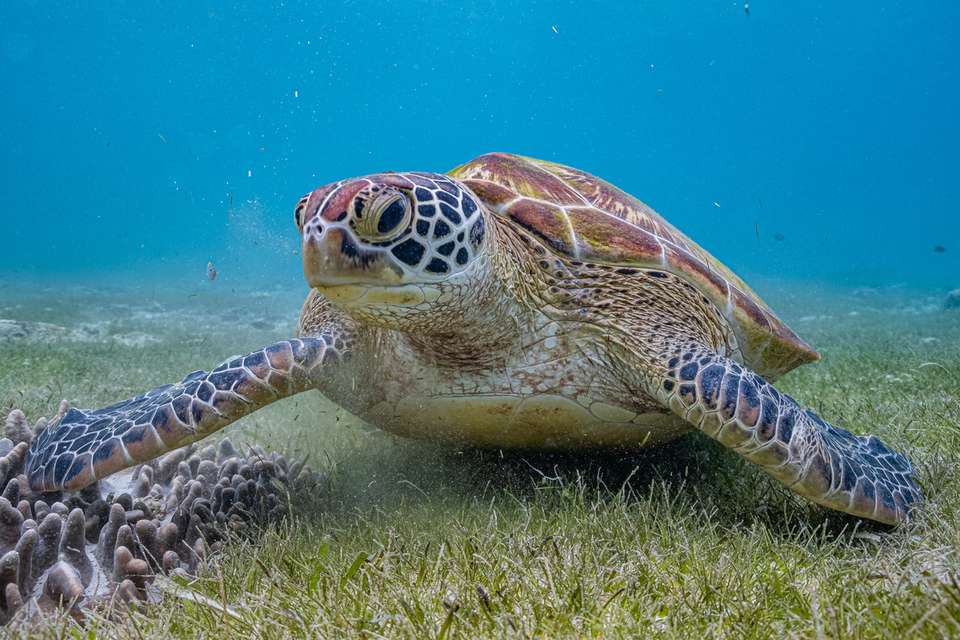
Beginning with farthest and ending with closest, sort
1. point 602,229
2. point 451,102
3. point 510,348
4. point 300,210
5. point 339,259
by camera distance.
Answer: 1. point 451,102
2. point 602,229
3. point 510,348
4. point 300,210
5. point 339,259

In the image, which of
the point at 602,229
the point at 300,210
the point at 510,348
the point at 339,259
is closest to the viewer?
the point at 339,259

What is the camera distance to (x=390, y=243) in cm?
198

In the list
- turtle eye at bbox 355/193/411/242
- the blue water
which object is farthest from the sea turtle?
the blue water

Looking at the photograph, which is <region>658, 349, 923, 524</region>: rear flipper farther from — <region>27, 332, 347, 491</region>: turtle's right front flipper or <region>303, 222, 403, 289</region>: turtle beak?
<region>27, 332, 347, 491</region>: turtle's right front flipper

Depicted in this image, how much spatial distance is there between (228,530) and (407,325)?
3.33ft

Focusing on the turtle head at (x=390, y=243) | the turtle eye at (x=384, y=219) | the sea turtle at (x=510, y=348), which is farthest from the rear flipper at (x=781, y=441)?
the turtle eye at (x=384, y=219)

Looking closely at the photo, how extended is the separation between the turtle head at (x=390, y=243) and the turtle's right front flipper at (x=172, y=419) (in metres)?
0.59

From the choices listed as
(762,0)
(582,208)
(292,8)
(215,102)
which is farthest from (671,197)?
(582,208)

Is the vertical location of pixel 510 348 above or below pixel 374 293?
below

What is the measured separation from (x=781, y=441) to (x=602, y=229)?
122 cm

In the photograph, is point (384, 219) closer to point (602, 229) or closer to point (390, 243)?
point (390, 243)

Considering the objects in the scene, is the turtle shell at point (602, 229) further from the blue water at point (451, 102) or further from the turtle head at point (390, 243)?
the blue water at point (451, 102)

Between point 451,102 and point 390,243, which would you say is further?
point 451,102

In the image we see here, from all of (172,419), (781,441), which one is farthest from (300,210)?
(781,441)
